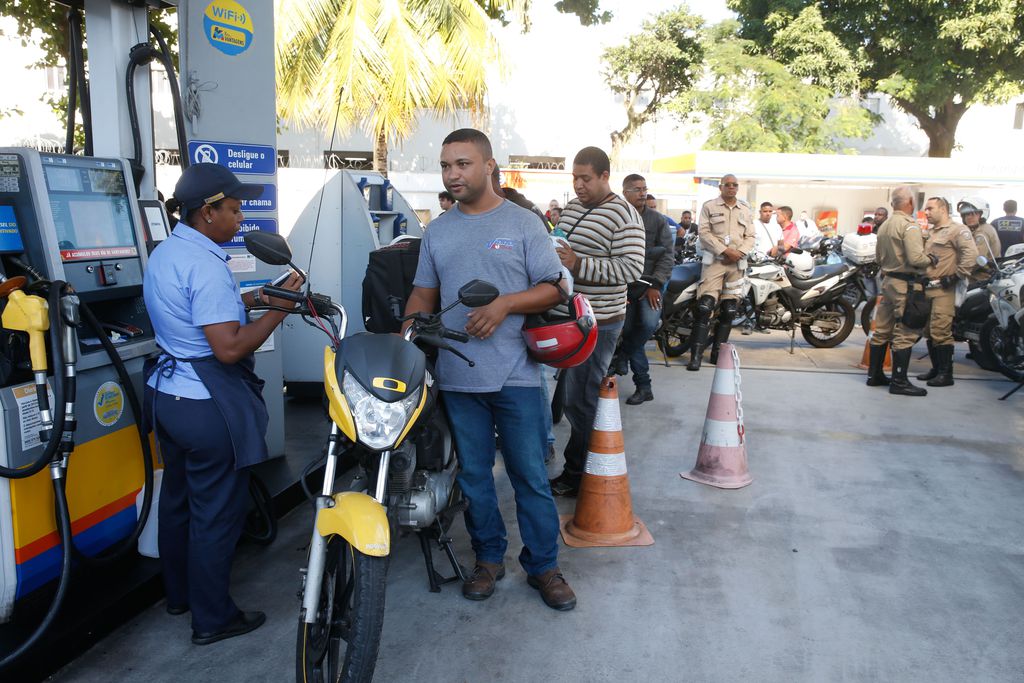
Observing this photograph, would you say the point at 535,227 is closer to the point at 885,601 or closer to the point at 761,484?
the point at 885,601

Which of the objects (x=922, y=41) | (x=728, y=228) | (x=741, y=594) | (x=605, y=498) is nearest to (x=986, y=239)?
(x=728, y=228)

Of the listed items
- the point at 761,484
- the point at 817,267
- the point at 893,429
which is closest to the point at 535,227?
the point at 761,484

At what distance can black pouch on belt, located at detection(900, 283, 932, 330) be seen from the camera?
23.2 feet

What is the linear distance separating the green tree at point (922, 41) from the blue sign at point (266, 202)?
23759 millimetres

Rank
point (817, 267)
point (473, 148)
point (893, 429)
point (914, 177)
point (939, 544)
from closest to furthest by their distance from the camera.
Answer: point (473, 148)
point (939, 544)
point (893, 429)
point (817, 267)
point (914, 177)

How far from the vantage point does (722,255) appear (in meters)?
8.06

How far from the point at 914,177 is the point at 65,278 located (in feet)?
76.3

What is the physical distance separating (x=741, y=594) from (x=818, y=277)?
649cm

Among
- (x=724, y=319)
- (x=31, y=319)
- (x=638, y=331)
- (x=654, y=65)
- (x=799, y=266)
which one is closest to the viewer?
(x=31, y=319)

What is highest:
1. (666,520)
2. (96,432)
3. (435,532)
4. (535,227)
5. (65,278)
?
(535,227)

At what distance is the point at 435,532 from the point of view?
3373mm

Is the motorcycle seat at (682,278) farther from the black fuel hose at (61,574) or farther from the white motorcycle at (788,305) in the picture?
the black fuel hose at (61,574)

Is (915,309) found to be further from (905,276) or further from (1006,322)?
(1006,322)

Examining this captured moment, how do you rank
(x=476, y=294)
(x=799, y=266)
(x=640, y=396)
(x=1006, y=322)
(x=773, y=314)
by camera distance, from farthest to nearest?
1. (x=799, y=266)
2. (x=773, y=314)
3. (x=1006, y=322)
4. (x=640, y=396)
5. (x=476, y=294)
